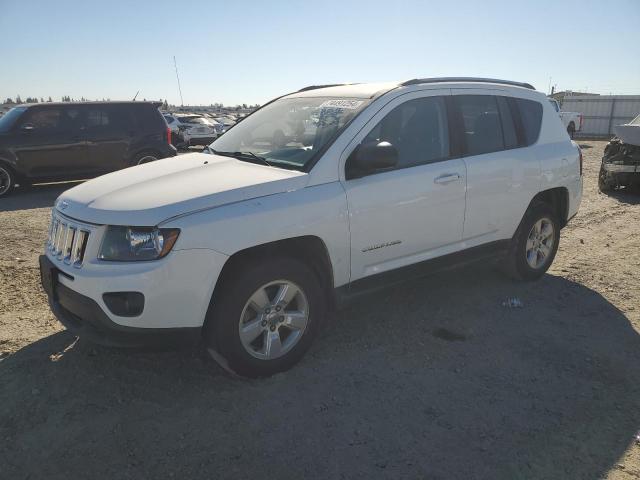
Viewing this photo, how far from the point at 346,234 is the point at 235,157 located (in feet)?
3.80

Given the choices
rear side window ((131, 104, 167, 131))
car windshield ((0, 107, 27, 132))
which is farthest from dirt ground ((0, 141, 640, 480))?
rear side window ((131, 104, 167, 131))

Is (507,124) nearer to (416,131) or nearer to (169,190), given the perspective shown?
(416,131)

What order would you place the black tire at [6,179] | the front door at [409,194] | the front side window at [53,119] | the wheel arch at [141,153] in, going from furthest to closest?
the wheel arch at [141,153], the front side window at [53,119], the black tire at [6,179], the front door at [409,194]

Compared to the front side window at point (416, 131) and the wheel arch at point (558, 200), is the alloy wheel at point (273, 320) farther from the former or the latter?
the wheel arch at point (558, 200)

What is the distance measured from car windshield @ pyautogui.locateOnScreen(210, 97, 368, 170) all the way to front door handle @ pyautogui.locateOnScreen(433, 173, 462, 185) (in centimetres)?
82

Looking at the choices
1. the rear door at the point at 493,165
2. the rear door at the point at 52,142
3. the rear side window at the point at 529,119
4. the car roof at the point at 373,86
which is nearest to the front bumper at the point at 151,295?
the car roof at the point at 373,86

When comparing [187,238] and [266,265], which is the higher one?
[187,238]

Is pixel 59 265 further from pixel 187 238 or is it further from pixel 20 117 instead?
pixel 20 117

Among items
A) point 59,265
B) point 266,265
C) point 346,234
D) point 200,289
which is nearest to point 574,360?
point 346,234

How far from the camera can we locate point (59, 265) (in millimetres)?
3068

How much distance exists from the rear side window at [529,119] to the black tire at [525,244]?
0.63 meters

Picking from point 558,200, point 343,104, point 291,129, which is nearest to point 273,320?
point 291,129

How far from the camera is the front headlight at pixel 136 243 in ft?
9.02

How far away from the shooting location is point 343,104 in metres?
3.76
